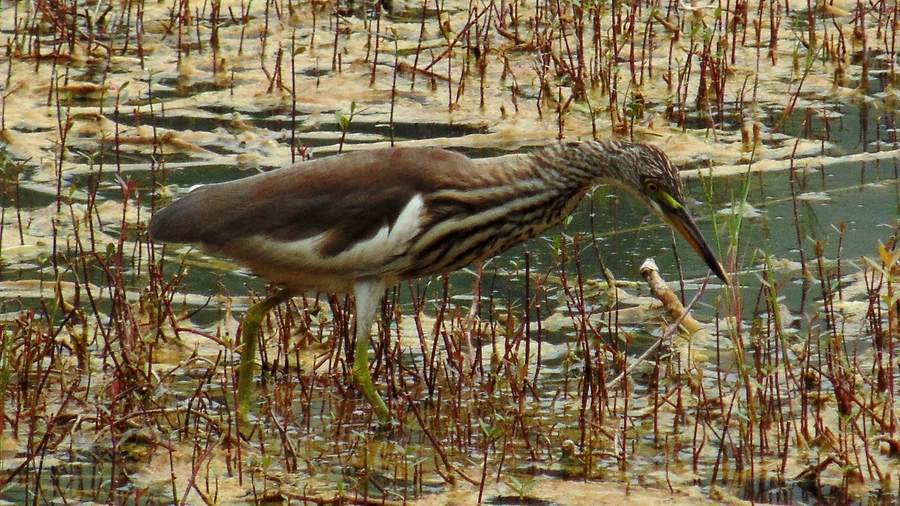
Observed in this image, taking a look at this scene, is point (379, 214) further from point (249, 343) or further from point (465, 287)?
point (465, 287)

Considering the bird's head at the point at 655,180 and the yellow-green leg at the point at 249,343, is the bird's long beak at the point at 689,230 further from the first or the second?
the yellow-green leg at the point at 249,343

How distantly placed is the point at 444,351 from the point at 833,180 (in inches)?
118

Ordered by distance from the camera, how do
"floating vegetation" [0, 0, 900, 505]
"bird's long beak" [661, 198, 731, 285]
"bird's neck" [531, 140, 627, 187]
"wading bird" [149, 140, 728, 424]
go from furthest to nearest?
"bird's neck" [531, 140, 627, 187] → "bird's long beak" [661, 198, 731, 285] → "wading bird" [149, 140, 728, 424] → "floating vegetation" [0, 0, 900, 505]

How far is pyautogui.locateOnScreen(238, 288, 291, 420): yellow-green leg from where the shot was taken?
18.3 ft

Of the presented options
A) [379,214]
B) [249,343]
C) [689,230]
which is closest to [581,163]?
[689,230]

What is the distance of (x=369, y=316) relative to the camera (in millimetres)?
5449

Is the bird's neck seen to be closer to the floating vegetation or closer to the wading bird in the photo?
the wading bird

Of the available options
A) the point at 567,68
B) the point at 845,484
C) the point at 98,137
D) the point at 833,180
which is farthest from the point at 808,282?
the point at 98,137

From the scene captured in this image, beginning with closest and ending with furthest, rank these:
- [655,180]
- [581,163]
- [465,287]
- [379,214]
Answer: [379,214]
[655,180]
[581,163]
[465,287]

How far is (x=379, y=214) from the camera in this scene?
5367 millimetres

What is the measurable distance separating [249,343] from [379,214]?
812 millimetres

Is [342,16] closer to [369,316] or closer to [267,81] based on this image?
[267,81]

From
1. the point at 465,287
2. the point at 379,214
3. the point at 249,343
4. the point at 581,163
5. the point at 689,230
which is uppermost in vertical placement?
the point at 581,163

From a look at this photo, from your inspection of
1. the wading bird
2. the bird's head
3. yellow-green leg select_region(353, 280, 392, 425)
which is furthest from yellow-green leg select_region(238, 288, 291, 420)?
the bird's head
